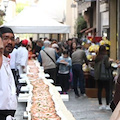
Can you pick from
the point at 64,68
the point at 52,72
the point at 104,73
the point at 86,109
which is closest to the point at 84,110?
the point at 86,109

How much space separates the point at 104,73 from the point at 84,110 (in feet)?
3.80

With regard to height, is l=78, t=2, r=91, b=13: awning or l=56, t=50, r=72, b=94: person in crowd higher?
l=78, t=2, r=91, b=13: awning

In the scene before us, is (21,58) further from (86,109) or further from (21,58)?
(86,109)

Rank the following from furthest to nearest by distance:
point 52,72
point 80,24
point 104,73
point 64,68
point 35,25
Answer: point 80,24 → point 35,25 → point 52,72 → point 64,68 → point 104,73

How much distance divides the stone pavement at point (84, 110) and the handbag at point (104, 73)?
91 cm

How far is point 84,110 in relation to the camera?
12.7 meters

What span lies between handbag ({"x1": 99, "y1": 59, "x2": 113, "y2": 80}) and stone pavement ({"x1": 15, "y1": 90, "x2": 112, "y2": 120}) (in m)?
0.91

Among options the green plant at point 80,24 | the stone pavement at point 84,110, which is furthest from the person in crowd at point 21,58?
the green plant at point 80,24

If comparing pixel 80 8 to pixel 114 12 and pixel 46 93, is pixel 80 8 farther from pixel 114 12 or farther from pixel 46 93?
pixel 46 93

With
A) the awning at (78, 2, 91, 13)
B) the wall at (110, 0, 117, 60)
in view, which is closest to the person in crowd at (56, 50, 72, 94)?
the wall at (110, 0, 117, 60)

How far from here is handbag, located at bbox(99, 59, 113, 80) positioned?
12461 mm

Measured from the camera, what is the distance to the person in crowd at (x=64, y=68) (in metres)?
15.3

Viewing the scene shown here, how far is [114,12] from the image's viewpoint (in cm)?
2150

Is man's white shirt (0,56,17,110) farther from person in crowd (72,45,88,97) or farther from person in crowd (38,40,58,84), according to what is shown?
person in crowd (38,40,58,84)
